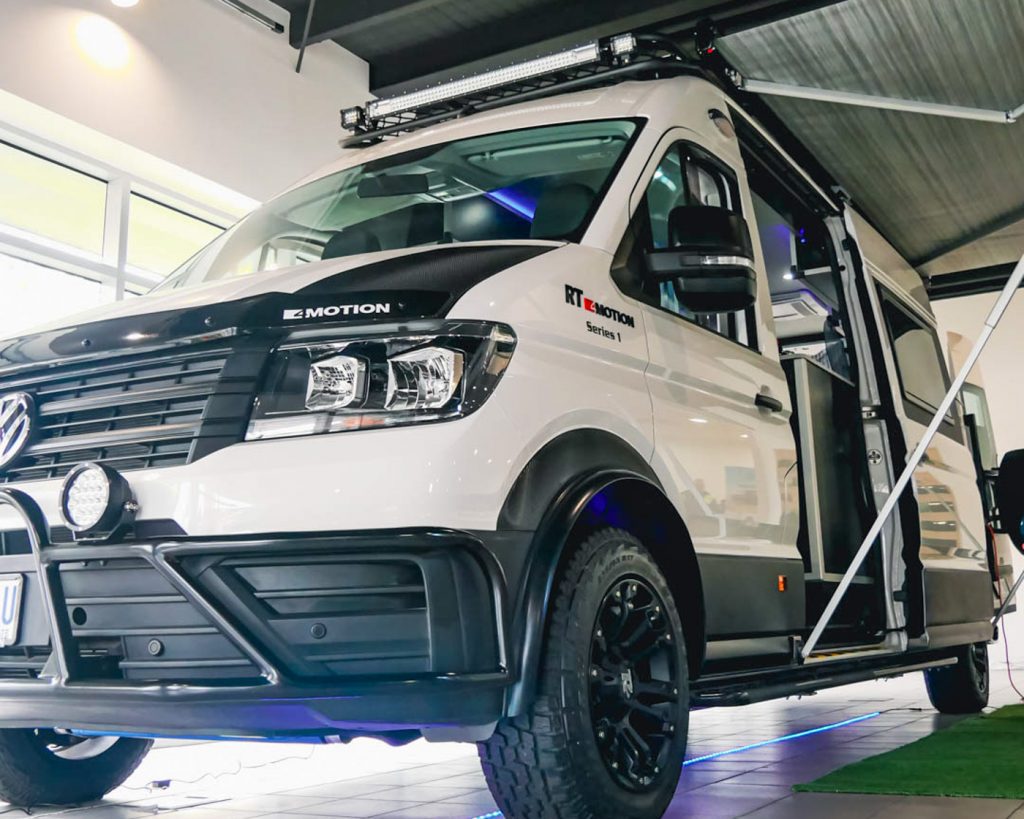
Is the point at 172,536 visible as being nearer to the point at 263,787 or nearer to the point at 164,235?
the point at 263,787

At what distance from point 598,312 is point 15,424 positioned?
57.6 inches

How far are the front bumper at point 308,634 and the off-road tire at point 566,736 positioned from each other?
0.58 ft

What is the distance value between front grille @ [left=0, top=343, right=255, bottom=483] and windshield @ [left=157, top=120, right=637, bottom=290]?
3.54 feet

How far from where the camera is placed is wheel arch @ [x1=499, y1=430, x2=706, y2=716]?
90.6 inches

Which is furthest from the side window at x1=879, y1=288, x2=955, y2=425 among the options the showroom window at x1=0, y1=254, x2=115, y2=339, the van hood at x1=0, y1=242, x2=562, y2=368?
the showroom window at x1=0, y1=254, x2=115, y2=339

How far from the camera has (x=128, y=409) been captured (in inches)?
97.6

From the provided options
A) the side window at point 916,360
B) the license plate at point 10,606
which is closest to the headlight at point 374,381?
the license plate at point 10,606

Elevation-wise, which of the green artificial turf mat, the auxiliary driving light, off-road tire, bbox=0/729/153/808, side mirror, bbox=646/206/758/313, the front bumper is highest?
side mirror, bbox=646/206/758/313

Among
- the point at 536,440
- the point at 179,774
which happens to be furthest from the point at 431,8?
the point at 536,440

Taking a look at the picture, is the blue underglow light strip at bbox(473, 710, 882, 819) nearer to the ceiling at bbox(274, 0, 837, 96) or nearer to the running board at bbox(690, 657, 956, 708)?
the running board at bbox(690, 657, 956, 708)

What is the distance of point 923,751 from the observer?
174 inches

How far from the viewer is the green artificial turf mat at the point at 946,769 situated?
11.2 feet

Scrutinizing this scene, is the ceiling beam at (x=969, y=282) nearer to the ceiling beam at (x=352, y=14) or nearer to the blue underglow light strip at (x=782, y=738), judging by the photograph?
the ceiling beam at (x=352, y=14)

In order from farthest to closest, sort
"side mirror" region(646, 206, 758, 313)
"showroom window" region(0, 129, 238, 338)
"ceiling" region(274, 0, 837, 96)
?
"ceiling" region(274, 0, 837, 96)
"showroom window" region(0, 129, 238, 338)
"side mirror" region(646, 206, 758, 313)
